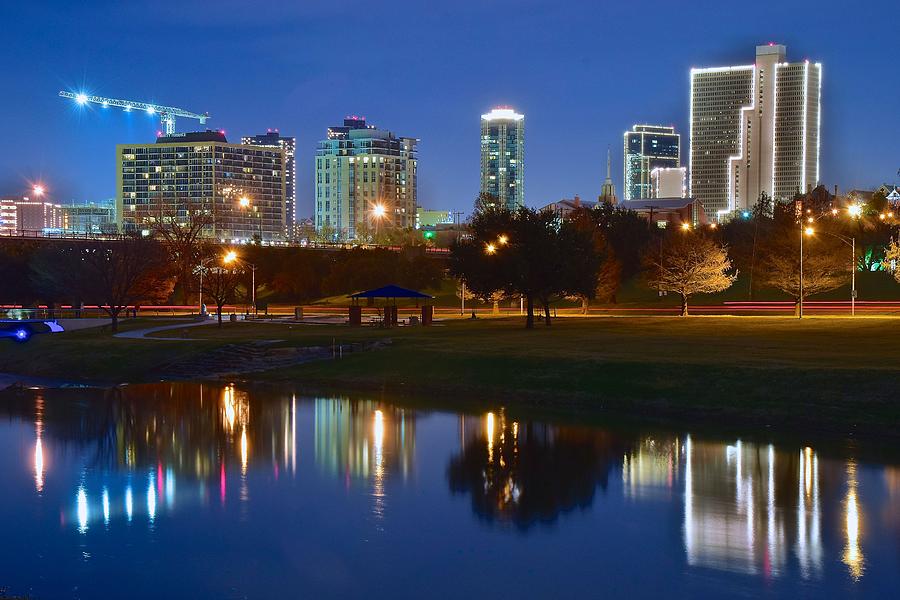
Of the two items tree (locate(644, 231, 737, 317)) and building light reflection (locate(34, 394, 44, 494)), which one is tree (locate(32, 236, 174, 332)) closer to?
building light reflection (locate(34, 394, 44, 494))

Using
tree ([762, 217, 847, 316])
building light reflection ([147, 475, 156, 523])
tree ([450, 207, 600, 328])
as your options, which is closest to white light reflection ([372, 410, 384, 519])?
building light reflection ([147, 475, 156, 523])

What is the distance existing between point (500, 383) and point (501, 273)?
26.8 metres

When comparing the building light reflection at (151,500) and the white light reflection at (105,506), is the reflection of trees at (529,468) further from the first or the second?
the white light reflection at (105,506)

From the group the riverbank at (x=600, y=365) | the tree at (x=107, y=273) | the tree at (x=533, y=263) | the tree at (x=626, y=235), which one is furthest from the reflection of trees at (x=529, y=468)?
the tree at (x=626, y=235)

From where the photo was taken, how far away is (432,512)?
70.1 feet

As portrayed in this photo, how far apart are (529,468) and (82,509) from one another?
34.8 feet

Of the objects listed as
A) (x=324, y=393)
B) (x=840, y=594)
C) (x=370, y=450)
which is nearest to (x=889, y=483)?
(x=840, y=594)

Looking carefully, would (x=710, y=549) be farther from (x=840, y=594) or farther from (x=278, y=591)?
(x=278, y=591)

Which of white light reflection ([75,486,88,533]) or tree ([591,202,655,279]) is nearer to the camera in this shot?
white light reflection ([75,486,88,533])

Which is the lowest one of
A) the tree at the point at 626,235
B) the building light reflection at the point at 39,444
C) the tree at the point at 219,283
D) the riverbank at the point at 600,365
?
the building light reflection at the point at 39,444

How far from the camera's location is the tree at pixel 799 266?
76125mm

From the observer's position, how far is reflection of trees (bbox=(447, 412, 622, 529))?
21844 mm

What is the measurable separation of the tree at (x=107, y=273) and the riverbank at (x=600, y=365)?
46.9ft

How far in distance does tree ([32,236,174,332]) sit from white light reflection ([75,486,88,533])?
49589 millimetres
